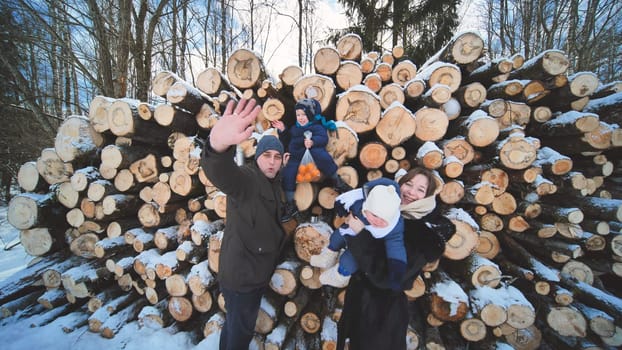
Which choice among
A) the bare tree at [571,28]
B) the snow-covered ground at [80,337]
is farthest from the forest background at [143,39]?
the snow-covered ground at [80,337]

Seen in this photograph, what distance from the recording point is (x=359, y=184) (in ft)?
8.44

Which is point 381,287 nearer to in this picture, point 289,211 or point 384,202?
point 384,202

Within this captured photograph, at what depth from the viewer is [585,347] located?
2.06 metres

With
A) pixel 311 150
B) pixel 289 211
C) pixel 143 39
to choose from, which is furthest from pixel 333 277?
pixel 143 39

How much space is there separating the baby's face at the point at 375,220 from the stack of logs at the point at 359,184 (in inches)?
26.9

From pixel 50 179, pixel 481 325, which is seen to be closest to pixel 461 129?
pixel 481 325

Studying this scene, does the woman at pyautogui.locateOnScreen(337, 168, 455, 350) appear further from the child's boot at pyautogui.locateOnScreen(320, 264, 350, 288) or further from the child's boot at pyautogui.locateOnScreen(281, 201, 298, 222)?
the child's boot at pyautogui.locateOnScreen(281, 201, 298, 222)

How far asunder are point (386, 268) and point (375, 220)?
1.11 feet

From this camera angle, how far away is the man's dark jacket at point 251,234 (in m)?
1.65

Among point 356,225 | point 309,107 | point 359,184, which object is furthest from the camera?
point 359,184

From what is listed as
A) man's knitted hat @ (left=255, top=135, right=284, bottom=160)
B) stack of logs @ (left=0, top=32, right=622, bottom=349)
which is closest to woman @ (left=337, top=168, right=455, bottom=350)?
stack of logs @ (left=0, top=32, right=622, bottom=349)

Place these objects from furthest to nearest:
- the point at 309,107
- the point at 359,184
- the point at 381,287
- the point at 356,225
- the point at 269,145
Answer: the point at 359,184 → the point at 309,107 → the point at 269,145 → the point at 356,225 → the point at 381,287

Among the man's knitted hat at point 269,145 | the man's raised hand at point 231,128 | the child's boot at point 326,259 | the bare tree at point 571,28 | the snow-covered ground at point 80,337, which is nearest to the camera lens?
the man's raised hand at point 231,128

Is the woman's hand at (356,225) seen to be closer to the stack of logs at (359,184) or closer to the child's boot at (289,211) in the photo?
the stack of logs at (359,184)
